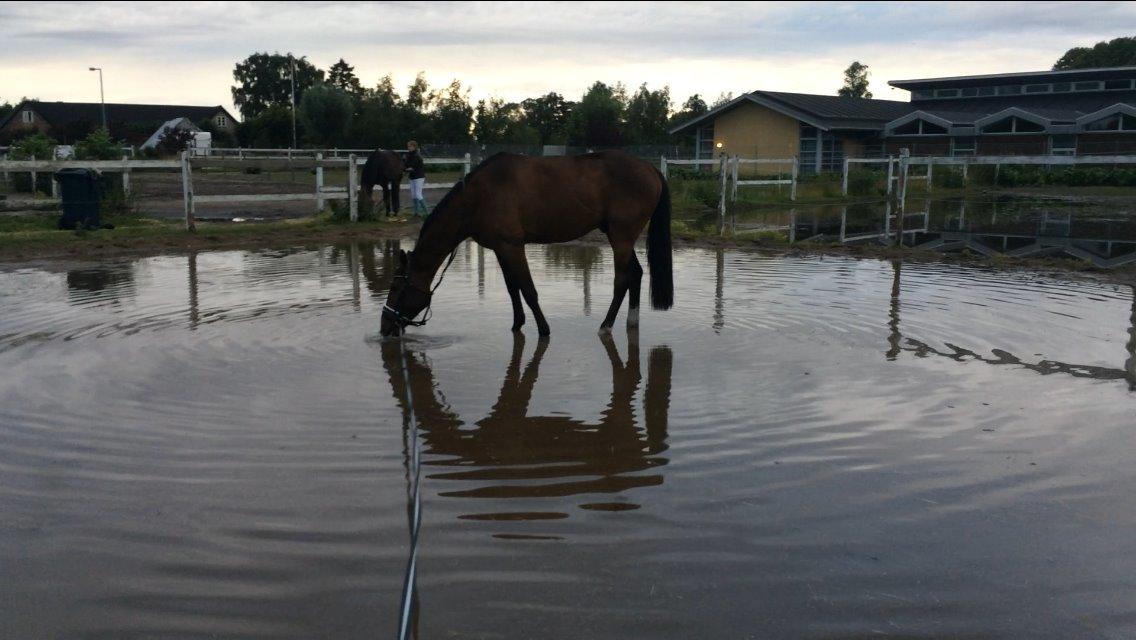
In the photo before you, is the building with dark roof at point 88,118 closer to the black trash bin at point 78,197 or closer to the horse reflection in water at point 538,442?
the black trash bin at point 78,197

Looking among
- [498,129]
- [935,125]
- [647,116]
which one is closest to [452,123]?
[498,129]

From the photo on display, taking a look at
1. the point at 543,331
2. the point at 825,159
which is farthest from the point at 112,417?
the point at 825,159

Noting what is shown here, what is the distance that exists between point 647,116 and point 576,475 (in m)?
67.4

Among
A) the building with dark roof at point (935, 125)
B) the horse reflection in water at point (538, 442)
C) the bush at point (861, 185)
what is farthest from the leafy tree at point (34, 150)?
the building with dark roof at point (935, 125)

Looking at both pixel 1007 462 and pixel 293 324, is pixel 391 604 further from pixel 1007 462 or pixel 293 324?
pixel 293 324

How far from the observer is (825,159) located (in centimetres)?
4662

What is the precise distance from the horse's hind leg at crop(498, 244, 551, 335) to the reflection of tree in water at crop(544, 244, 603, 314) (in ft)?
6.54

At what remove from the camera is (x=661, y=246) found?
9086 mm

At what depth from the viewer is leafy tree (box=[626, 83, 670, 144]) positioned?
6638cm

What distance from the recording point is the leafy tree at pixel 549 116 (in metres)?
67.6

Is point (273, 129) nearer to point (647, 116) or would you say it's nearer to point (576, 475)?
point (647, 116)

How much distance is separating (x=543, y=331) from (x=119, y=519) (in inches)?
182

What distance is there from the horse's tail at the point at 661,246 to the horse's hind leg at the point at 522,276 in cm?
127

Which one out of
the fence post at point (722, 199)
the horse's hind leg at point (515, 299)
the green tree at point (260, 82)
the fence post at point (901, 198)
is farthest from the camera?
the green tree at point (260, 82)
